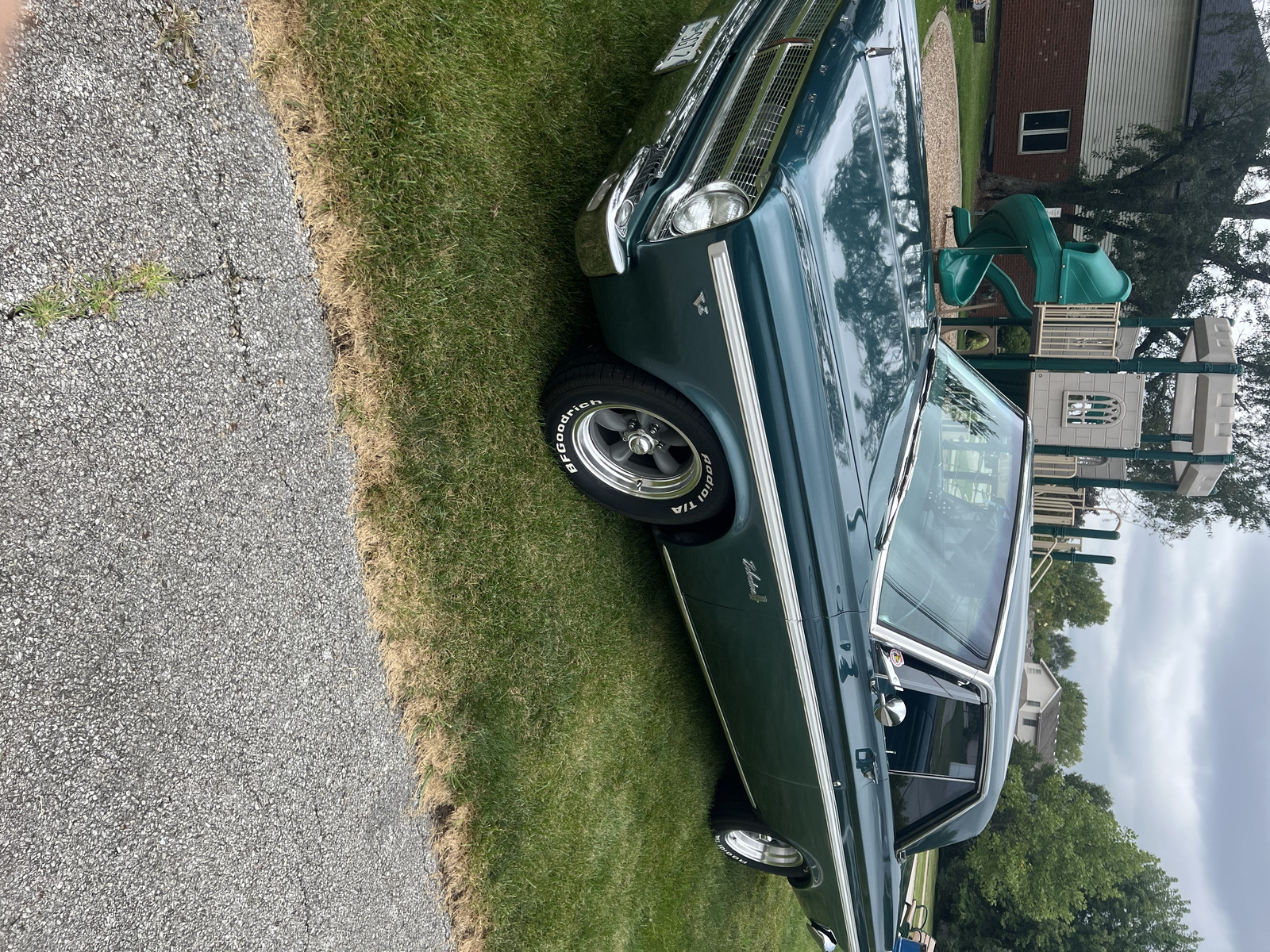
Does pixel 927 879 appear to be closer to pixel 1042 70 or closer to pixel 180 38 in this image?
pixel 1042 70

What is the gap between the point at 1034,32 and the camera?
49.9 feet

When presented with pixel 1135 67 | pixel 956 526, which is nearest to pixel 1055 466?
pixel 956 526

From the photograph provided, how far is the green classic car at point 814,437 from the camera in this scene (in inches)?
117

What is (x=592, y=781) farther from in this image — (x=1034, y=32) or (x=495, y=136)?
(x=1034, y=32)

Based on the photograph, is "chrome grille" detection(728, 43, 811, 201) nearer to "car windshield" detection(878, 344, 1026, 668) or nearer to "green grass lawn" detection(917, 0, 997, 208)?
"car windshield" detection(878, 344, 1026, 668)

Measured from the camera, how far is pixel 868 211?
3238 millimetres

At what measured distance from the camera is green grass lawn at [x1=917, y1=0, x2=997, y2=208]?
11922 mm

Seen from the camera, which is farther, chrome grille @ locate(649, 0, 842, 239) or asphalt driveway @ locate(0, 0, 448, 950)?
chrome grille @ locate(649, 0, 842, 239)

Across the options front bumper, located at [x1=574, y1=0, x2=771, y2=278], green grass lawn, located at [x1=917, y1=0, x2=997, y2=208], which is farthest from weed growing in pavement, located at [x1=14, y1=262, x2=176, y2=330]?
green grass lawn, located at [x1=917, y1=0, x2=997, y2=208]

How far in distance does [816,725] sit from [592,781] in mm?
1258

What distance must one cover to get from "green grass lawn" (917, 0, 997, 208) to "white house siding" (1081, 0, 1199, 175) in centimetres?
180

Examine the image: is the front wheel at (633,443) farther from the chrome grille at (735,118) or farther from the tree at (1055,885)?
the tree at (1055,885)

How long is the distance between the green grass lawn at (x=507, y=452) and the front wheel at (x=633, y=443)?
23cm

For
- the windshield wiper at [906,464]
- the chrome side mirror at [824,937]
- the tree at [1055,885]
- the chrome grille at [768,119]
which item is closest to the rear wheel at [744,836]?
the chrome side mirror at [824,937]
